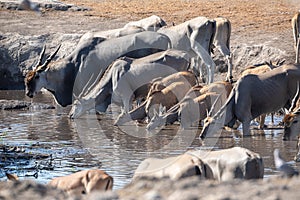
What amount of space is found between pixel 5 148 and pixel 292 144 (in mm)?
3644

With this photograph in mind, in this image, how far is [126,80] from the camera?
14.9 meters

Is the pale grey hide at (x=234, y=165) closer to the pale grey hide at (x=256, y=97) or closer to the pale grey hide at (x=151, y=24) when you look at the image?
the pale grey hide at (x=256, y=97)

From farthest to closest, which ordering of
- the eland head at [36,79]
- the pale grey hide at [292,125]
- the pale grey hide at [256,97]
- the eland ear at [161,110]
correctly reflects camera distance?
1. the eland head at [36,79]
2. the eland ear at [161,110]
3. the pale grey hide at [256,97]
4. the pale grey hide at [292,125]

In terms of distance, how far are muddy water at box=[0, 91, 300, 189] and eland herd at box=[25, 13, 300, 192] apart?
269 mm

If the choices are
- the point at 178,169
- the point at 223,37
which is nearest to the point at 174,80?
the point at 223,37

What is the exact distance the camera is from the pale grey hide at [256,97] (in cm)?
1214

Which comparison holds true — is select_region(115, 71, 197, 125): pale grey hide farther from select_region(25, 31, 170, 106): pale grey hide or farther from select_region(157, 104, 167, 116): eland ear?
select_region(25, 31, 170, 106): pale grey hide

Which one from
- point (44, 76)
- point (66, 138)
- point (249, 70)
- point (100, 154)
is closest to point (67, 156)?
point (100, 154)

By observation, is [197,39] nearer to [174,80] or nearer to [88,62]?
[88,62]

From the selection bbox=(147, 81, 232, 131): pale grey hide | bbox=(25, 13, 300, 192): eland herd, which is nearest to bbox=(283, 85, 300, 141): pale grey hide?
bbox=(25, 13, 300, 192): eland herd

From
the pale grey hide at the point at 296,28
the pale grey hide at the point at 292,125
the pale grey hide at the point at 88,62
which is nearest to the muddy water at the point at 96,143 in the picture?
the pale grey hide at the point at 292,125

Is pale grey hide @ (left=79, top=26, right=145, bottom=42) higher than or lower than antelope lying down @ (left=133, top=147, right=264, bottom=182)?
lower

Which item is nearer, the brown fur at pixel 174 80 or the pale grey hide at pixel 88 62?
the brown fur at pixel 174 80

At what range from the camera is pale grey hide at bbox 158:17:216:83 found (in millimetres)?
17188
